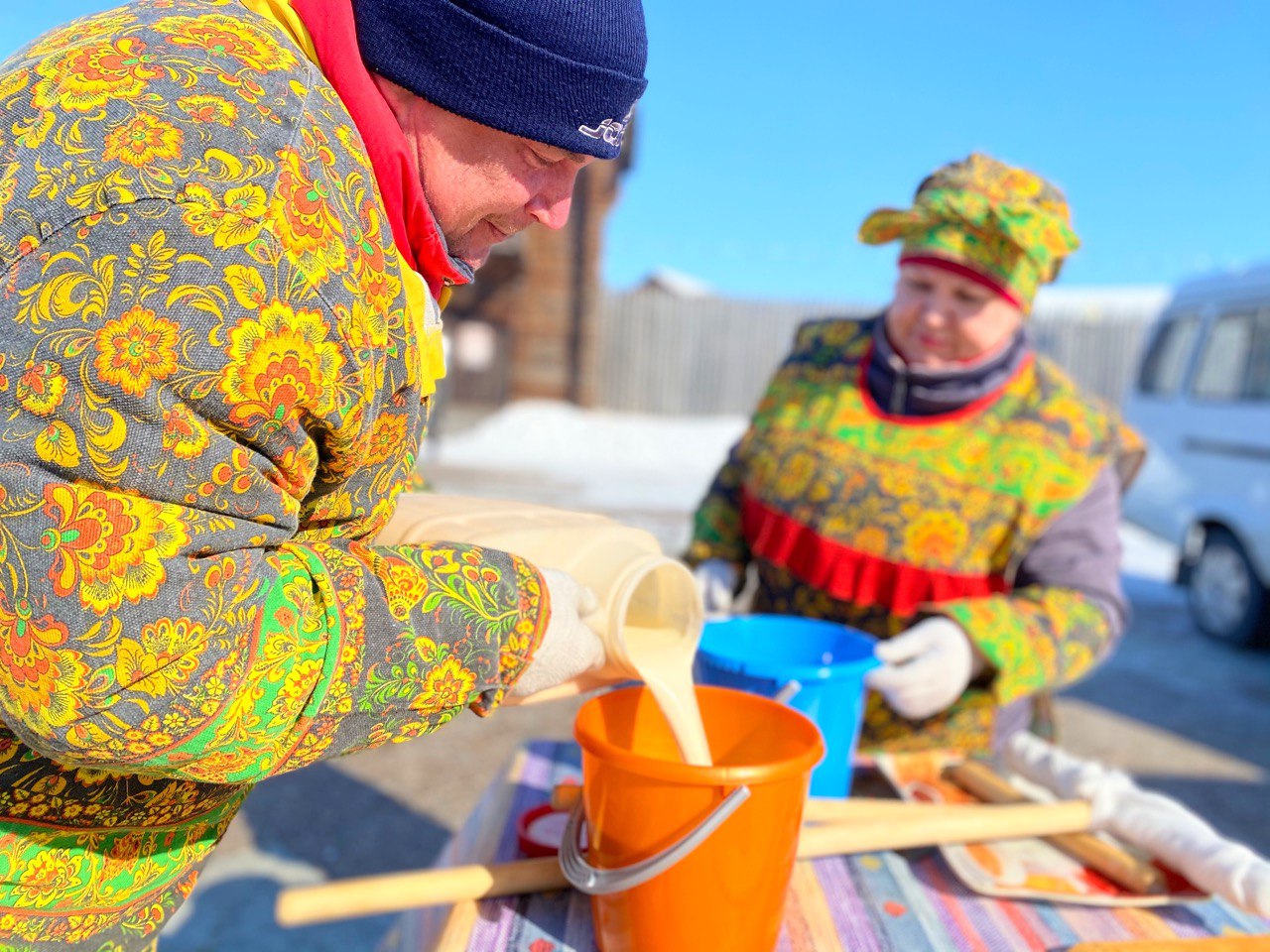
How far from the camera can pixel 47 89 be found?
0.81 m

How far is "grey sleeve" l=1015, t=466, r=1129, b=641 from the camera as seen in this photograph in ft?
6.63

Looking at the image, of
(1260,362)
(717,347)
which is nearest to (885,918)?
(1260,362)

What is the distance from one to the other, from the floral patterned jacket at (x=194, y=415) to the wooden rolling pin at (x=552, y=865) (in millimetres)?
399

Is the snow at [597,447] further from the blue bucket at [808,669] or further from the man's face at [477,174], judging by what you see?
the man's face at [477,174]

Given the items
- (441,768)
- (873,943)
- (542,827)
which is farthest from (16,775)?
(441,768)

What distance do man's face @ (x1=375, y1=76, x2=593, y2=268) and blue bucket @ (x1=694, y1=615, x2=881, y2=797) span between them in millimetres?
726

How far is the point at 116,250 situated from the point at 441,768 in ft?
12.2

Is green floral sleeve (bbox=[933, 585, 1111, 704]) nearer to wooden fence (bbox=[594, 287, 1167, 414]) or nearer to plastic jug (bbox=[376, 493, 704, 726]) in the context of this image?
plastic jug (bbox=[376, 493, 704, 726])

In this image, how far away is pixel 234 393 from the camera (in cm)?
78

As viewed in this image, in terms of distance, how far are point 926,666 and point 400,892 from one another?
0.96m

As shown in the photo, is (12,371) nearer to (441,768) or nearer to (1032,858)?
(1032,858)

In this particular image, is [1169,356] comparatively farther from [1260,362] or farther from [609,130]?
[609,130]

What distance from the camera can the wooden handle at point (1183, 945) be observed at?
122cm

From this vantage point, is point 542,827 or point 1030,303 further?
point 1030,303
